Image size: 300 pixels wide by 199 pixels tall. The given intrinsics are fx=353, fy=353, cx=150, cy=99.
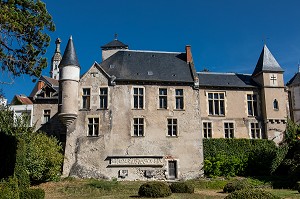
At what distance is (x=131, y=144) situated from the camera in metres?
29.7

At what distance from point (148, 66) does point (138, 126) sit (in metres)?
6.20

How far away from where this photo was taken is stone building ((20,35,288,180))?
96.4ft

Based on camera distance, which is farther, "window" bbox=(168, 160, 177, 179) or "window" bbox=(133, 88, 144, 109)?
"window" bbox=(133, 88, 144, 109)

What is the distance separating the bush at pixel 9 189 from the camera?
14.9 m

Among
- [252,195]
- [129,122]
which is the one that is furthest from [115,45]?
[252,195]

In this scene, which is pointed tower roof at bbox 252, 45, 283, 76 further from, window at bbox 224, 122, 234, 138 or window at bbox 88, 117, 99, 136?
window at bbox 88, 117, 99, 136

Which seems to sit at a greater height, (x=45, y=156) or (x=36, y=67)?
(x=36, y=67)

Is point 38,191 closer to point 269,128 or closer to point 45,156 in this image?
point 45,156

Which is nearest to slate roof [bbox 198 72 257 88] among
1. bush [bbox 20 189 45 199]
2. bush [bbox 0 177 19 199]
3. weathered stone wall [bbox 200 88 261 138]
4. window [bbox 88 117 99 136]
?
weathered stone wall [bbox 200 88 261 138]

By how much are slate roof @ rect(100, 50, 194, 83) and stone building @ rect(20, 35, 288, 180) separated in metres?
0.09

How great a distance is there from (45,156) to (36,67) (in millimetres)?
12851

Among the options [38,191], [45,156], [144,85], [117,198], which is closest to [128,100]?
[144,85]

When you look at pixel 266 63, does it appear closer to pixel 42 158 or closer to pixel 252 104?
pixel 252 104

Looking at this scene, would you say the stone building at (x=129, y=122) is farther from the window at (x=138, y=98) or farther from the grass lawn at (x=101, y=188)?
the grass lawn at (x=101, y=188)
